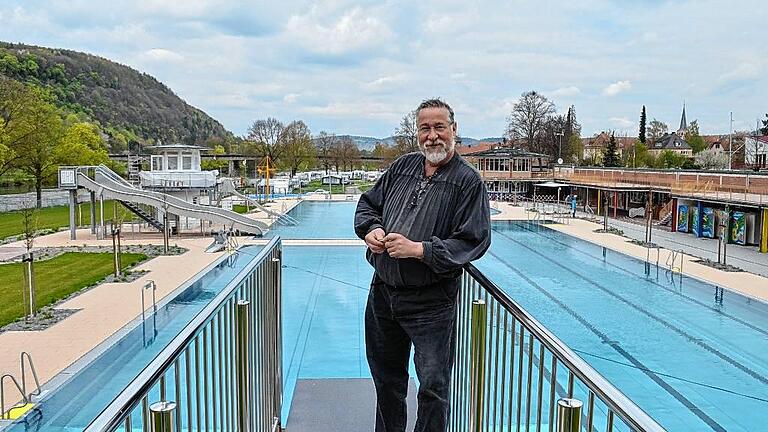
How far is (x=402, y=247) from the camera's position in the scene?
2.02 m

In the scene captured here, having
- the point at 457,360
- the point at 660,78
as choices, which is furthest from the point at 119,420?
the point at 660,78

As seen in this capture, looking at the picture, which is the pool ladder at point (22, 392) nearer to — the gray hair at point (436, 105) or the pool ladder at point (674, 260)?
the gray hair at point (436, 105)

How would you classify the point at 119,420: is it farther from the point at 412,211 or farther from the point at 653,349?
the point at 653,349

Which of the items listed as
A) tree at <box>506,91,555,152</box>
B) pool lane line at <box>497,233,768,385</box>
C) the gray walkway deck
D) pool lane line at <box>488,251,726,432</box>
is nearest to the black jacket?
pool lane line at <box>488,251,726,432</box>

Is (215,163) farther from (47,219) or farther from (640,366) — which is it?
(640,366)

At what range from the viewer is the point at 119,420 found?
99 cm

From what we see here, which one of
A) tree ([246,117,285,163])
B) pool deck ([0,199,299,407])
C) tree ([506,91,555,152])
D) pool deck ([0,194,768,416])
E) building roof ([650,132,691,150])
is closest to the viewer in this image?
pool deck ([0,199,299,407])

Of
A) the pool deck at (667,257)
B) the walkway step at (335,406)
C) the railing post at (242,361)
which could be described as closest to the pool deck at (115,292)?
the pool deck at (667,257)

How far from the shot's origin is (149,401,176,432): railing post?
1.19 m

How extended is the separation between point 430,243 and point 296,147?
5465 centimetres

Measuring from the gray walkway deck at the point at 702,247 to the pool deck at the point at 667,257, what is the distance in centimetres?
76

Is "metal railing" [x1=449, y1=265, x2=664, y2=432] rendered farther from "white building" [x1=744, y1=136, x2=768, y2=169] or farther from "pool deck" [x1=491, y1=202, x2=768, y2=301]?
"white building" [x1=744, y1=136, x2=768, y2=169]

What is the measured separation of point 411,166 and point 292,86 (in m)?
45.1

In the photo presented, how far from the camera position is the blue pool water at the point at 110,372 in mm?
5395
